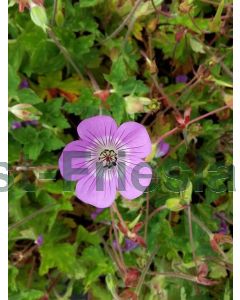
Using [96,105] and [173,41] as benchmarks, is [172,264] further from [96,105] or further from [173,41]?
[173,41]

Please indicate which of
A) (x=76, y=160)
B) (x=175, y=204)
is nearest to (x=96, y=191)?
(x=76, y=160)

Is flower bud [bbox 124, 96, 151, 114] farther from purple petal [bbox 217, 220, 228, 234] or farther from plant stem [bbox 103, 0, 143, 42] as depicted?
purple petal [bbox 217, 220, 228, 234]

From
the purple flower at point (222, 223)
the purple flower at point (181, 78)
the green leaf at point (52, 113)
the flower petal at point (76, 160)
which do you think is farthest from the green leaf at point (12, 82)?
the purple flower at point (222, 223)

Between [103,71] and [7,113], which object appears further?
[103,71]

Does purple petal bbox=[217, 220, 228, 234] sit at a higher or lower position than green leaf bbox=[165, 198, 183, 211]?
lower

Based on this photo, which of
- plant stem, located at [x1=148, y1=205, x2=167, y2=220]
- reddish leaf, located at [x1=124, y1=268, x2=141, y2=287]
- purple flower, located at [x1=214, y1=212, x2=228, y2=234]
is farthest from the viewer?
purple flower, located at [x1=214, y1=212, x2=228, y2=234]

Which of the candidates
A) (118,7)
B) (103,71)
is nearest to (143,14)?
(118,7)

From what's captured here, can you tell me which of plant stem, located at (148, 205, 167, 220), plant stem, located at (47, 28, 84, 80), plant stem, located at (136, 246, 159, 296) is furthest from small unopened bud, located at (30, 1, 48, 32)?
plant stem, located at (136, 246, 159, 296)
